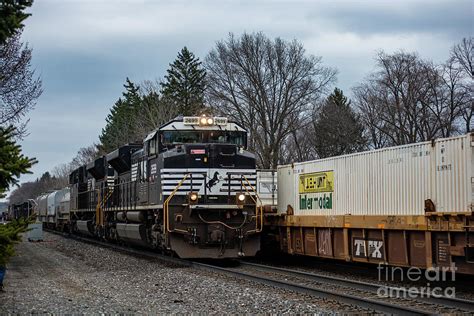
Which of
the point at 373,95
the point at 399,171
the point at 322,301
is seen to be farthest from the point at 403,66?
the point at 322,301

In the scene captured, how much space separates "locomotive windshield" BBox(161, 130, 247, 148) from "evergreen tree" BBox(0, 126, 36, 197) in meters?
10.5

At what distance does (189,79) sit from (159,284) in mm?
49311

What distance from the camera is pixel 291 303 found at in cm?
1110

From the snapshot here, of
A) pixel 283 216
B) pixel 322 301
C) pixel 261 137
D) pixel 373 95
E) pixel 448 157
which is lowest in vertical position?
pixel 322 301

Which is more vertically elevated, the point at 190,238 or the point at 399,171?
the point at 399,171

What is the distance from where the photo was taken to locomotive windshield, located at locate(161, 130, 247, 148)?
1912 cm

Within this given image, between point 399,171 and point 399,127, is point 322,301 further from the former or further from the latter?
point 399,127

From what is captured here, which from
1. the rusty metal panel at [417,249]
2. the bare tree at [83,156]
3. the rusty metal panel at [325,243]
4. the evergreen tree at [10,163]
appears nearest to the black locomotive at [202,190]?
the rusty metal panel at [325,243]

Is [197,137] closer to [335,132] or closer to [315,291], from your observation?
[315,291]

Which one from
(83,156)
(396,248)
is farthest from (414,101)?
(83,156)

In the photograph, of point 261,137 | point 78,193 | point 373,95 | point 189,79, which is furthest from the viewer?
point 189,79

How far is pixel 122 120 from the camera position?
70188 mm

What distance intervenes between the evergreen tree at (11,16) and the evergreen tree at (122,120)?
174 ft

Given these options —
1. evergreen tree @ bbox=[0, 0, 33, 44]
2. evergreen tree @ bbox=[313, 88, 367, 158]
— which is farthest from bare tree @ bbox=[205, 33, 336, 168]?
evergreen tree @ bbox=[0, 0, 33, 44]
